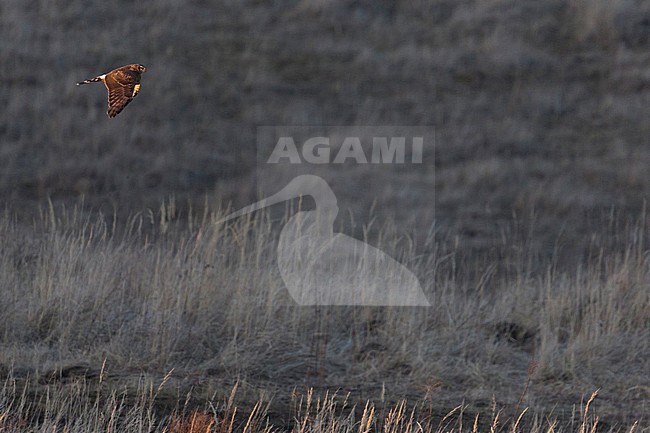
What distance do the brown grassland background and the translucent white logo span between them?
0.36 ft

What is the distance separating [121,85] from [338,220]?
314 inches

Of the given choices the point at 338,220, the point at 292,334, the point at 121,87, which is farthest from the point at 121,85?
the point at 338,220

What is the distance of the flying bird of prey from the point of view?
330 centimetres

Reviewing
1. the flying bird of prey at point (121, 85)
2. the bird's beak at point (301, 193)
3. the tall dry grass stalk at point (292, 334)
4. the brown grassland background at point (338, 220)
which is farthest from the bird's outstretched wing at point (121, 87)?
the bird's beak at point (301, 193)

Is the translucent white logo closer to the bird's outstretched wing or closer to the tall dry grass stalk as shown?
the tall dry grass stalk

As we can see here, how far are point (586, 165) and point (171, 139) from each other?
18.7 feet

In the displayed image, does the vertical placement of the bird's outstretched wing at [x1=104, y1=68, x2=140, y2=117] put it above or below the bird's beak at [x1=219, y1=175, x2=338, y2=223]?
above

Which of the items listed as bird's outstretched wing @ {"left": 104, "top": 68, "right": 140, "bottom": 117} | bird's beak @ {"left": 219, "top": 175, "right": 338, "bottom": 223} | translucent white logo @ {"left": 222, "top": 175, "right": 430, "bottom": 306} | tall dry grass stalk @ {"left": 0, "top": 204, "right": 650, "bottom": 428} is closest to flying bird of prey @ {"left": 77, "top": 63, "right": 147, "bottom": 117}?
bird's outstretched wing @ {"left": 104, "top": 68, "right": 140, "bottom": 117}

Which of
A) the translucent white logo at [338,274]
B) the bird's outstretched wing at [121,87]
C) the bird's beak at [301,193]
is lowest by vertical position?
the bird's beak at [301,193]

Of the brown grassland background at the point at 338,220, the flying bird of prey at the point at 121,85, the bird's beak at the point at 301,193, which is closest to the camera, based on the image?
the flying bird of prey at the point at 121,85

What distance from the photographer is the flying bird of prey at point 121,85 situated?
130 inches

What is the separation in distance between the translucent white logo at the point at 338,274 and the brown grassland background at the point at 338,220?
111 mm

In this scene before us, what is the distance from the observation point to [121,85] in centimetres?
340

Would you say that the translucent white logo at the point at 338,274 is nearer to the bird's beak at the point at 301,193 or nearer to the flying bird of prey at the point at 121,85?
the bird's beak at the point at 301,193
